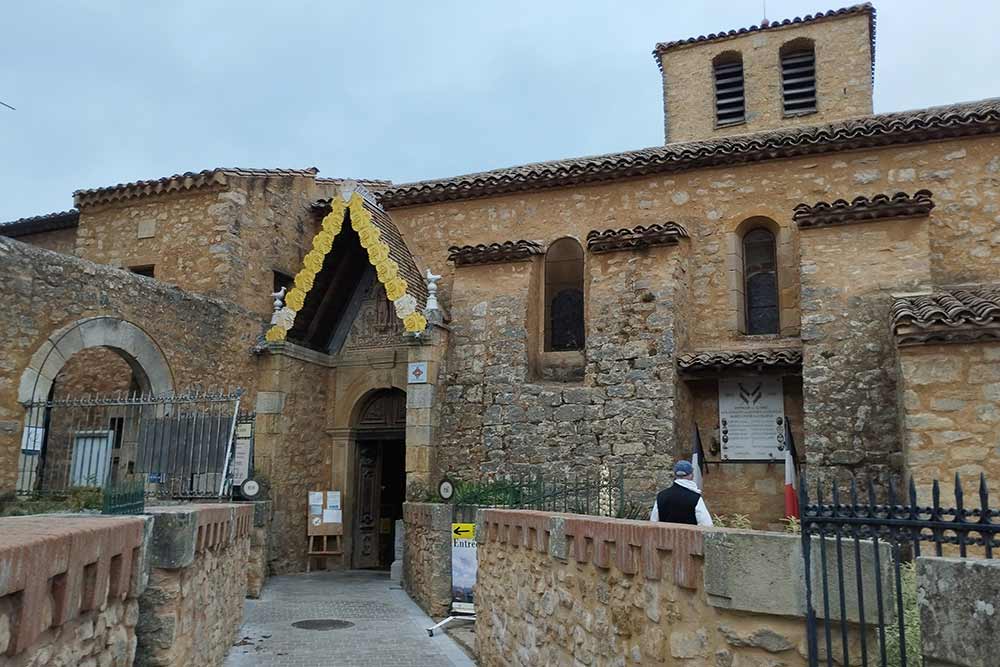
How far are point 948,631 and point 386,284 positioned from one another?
11122mm

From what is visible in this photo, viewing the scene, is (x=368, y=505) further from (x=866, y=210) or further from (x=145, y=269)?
(x=866, y=210)

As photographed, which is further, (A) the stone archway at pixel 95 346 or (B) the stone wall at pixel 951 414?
(A) the stone archway at pixel 95 346

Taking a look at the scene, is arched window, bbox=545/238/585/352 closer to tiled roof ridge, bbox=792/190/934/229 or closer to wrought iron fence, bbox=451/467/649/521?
wrought iron fence, bbox=451/467/649/521

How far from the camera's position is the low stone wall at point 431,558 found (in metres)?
11.1

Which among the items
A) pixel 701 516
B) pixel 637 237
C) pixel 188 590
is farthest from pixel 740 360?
Result: pixel 188 590

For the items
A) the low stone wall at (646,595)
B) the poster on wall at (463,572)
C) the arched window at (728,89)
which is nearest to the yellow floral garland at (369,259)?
the poster on wall at (463,572)

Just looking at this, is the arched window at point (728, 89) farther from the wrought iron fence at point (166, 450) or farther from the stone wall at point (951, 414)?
the wrought iron fence at point (166, 450)

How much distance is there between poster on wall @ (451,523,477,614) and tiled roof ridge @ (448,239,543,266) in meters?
4.67

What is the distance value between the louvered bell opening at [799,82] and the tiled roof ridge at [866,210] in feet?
25.2

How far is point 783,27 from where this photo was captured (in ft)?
61.7

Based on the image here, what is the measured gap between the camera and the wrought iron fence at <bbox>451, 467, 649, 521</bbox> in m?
9.67

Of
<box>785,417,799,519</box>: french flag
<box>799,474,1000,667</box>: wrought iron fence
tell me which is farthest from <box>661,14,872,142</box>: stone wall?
<box>799,474,1000,667</box>: wrought iron fence

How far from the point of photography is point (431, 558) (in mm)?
11336

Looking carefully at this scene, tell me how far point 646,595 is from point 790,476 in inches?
292
